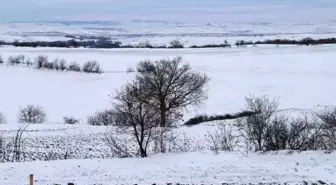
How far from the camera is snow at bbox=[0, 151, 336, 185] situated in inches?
433

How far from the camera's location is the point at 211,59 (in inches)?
3246

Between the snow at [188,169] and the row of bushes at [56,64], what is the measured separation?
198 ft

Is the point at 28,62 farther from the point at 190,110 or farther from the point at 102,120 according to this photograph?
the point at 102,120

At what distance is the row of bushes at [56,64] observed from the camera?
245 feet

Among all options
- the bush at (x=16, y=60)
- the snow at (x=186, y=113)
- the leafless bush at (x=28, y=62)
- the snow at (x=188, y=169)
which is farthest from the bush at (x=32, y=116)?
the bush at (x=16, y=60)

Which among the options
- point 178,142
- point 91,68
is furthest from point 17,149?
point 91,68

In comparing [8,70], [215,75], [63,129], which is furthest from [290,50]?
[63,129]

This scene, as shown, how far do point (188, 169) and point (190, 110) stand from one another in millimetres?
33275

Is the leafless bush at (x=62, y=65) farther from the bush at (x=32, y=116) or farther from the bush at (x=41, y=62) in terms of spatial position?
the bush at (x=32, y=116)

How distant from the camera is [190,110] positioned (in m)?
45.3

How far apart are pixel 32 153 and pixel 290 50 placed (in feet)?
251

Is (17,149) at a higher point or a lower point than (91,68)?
lower

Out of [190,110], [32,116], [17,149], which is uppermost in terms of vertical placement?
[17,149]

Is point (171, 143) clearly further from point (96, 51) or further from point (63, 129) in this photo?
point (96, 51)
